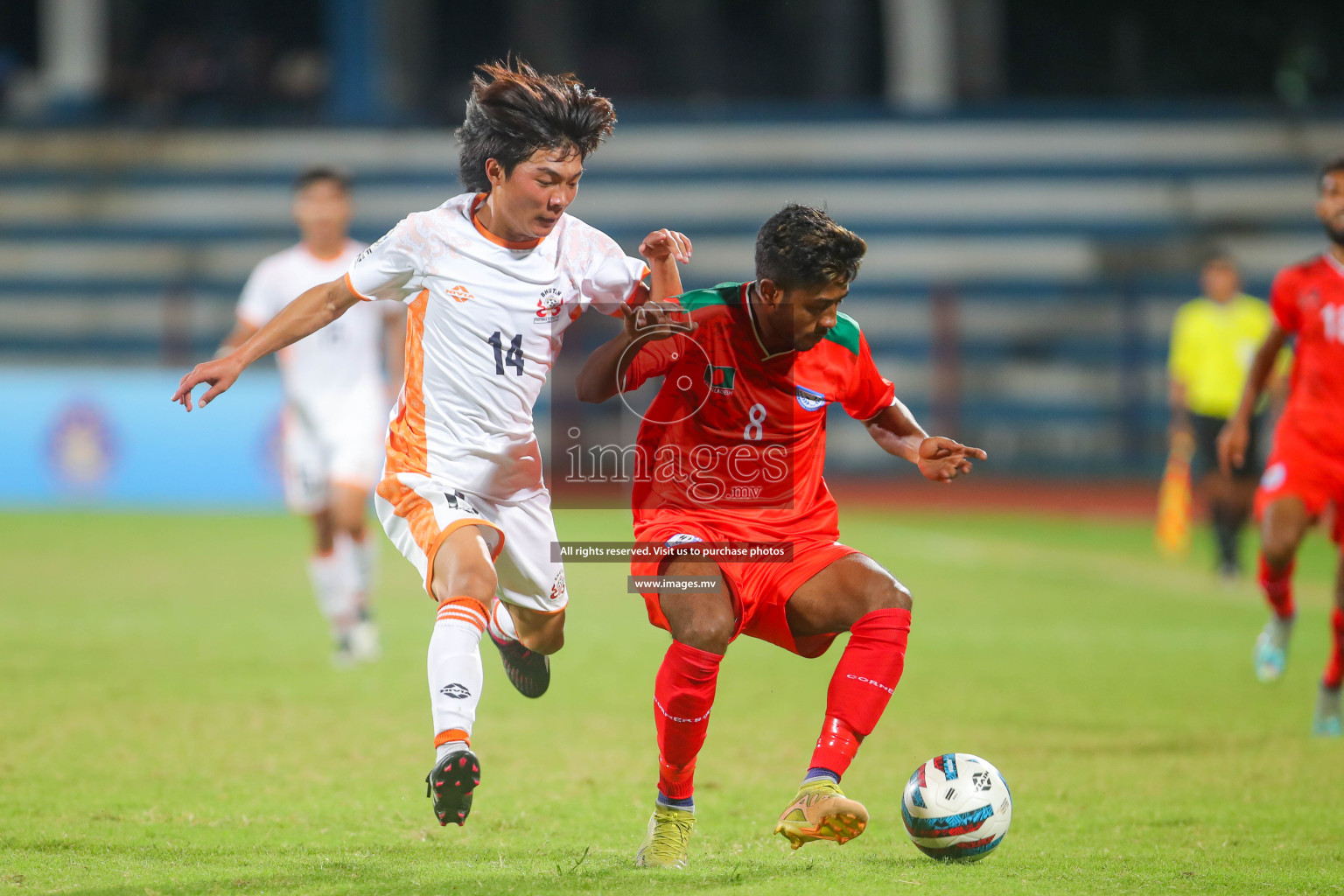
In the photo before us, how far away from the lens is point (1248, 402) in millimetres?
6887

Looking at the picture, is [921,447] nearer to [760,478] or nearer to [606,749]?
[760,478]

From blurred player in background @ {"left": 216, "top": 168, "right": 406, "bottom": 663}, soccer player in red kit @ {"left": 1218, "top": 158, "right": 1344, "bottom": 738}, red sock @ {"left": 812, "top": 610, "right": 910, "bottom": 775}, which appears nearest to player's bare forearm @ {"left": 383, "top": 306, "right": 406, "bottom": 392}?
blurred player in background @ {"left": 216, "top": 168, "right": 406, "bottom": 663}

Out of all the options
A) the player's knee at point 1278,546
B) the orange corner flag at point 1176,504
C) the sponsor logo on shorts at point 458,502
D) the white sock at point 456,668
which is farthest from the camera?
the orange corner flag at point 1176,504

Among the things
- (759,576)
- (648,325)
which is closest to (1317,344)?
(759,576)

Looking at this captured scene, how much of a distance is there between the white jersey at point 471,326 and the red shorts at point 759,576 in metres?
0.57

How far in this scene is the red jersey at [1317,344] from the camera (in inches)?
260

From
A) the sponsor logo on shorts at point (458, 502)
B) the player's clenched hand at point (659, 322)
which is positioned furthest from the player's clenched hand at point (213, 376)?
the player's clenched hand at point (659, 322)

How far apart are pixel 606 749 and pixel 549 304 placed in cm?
212

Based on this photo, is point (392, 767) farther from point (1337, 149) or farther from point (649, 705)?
point (1337, 149)

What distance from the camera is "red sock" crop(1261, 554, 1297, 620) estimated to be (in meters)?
6.71

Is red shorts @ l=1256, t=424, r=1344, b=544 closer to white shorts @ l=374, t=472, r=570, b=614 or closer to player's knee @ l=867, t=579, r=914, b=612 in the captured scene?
player's knee @ l=867, t=579, r=914, b=612

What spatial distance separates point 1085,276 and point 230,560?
44.0 feet

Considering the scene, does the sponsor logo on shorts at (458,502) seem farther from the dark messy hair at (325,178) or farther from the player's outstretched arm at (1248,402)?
the dark messy hair at (325,178)

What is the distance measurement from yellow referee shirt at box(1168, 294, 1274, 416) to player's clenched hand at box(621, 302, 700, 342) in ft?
28.6
